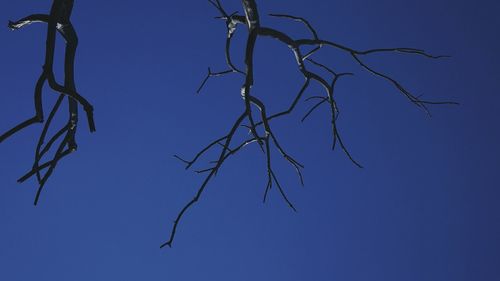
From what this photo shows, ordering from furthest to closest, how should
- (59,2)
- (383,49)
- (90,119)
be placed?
(383,49) → (59,2) → (90,119)

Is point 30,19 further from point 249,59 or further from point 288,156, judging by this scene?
point 288,156

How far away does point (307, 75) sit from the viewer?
0.74 metres

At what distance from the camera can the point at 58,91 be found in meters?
0.48

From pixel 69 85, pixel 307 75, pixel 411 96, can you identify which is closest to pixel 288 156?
pixel 307 75

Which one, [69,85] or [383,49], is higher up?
[383,49]

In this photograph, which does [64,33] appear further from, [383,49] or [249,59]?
[383,49]

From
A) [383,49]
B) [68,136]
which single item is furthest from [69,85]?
[383,49]

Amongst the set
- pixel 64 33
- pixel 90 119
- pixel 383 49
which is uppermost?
pixel 383 49

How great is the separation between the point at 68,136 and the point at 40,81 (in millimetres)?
71

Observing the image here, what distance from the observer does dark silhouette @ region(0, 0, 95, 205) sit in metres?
0.46

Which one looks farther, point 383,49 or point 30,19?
point 383,49

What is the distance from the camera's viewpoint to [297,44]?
28.3 inches

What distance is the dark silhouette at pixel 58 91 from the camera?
1.49ft

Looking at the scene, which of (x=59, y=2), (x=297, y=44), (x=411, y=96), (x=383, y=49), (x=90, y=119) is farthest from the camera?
(x=411, y=96)
